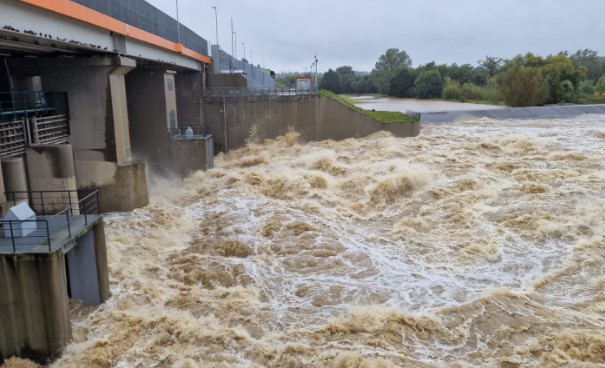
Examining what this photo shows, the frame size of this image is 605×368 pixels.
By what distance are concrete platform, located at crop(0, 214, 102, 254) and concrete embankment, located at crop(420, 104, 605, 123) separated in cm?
3212

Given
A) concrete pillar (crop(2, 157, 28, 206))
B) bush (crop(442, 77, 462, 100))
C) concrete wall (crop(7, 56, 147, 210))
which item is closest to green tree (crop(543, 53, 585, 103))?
bush (crop(442, 77, 462, 100))

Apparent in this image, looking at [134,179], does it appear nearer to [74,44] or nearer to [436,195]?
[74,44]

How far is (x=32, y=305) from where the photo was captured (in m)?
7.74

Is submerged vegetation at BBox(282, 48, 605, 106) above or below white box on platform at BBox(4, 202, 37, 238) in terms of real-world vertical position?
above

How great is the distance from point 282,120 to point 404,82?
5391cm

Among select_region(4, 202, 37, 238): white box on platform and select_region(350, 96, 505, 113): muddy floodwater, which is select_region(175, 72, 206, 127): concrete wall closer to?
select_region(4, 202, 37, 238): white box on platform

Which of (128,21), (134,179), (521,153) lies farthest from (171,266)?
(521,153)

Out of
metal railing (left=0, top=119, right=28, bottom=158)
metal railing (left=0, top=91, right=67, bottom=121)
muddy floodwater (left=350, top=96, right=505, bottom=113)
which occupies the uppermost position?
metal railing (left=0, top=91, right=67, bottom=121)

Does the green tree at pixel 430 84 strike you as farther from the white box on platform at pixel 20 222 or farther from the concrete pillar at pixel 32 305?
the concrete pillar at pixel 32 305

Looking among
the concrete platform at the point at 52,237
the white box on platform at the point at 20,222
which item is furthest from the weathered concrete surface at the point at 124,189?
the white box on platform at the point at 20,222

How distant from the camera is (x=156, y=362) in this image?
810 centimetres

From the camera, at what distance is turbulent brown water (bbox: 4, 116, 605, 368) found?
8.45 metres

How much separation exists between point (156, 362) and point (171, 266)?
427 centimetres

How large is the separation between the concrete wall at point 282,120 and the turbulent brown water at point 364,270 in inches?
257
